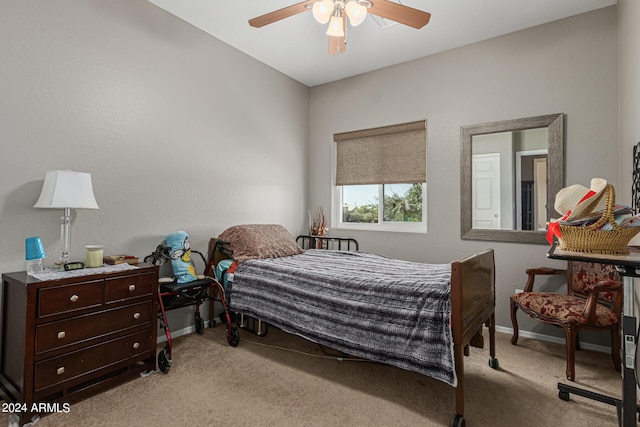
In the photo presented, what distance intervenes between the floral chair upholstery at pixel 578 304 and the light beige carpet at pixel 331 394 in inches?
10.7

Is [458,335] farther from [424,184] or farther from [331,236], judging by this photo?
[331,236]

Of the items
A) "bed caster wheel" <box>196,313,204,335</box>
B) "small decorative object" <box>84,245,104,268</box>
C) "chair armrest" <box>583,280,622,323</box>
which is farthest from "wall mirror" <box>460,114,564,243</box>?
"small decorative object" <box>84,245,104,268</box>

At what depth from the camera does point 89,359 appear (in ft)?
6.40

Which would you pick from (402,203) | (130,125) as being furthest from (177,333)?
(402,203)

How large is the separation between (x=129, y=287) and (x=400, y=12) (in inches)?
94.5

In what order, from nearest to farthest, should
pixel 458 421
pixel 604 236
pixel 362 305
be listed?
1. pixel 604 236
2. pixel 458 421
3. pixel 362 305

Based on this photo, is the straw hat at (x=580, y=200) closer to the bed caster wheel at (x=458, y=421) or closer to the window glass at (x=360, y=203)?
the bed caster wheel at (x=458, y=421)

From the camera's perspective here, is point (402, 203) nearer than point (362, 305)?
No

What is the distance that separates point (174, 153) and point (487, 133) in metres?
2.94

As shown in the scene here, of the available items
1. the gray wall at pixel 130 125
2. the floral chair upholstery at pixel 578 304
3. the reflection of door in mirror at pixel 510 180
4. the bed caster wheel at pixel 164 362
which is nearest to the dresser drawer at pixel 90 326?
the bed caster wheel at pixel 164 362

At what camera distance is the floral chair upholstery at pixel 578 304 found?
218 centimetres

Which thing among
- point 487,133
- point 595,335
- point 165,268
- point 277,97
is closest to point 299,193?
point 277,97

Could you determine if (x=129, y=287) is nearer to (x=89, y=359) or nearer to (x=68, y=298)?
(x=68, y=298)

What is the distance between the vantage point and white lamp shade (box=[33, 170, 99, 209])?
6.42 feet
